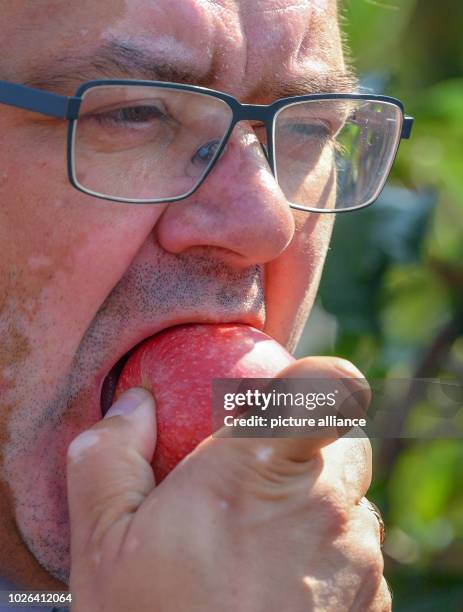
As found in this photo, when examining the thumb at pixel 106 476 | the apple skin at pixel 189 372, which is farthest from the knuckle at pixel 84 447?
the apple skin at pixel 189 372

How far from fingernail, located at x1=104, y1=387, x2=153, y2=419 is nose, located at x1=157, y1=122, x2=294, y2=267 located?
0.26 metres

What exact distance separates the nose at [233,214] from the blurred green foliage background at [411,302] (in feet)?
3.82

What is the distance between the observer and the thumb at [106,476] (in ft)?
5.13

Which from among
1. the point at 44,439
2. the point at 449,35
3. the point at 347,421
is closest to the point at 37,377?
the point at 44,439

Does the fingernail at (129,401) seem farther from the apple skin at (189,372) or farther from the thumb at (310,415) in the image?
the thumb at (310,415)

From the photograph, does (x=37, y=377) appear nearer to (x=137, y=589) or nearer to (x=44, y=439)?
(x=44, y=439)

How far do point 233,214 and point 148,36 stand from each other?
33cm

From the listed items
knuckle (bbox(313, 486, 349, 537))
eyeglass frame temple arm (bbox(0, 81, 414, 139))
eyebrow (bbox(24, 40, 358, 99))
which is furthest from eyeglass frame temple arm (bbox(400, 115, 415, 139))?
knuckle (bbox(313, 486, 349, 537))

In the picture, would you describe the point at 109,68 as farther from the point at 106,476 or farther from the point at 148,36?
the point at 106,476

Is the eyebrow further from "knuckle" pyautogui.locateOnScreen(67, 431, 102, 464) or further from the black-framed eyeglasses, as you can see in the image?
"knuckle" pyautogui.locateOnScreen(67, 431, 102, 464)

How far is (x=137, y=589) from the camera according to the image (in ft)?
4.86

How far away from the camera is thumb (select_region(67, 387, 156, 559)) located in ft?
5.13

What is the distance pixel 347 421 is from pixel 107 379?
0.52m

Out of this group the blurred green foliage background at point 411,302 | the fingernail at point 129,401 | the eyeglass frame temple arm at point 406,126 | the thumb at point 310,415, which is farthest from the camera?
the blurred green foliage background at point 411,302
